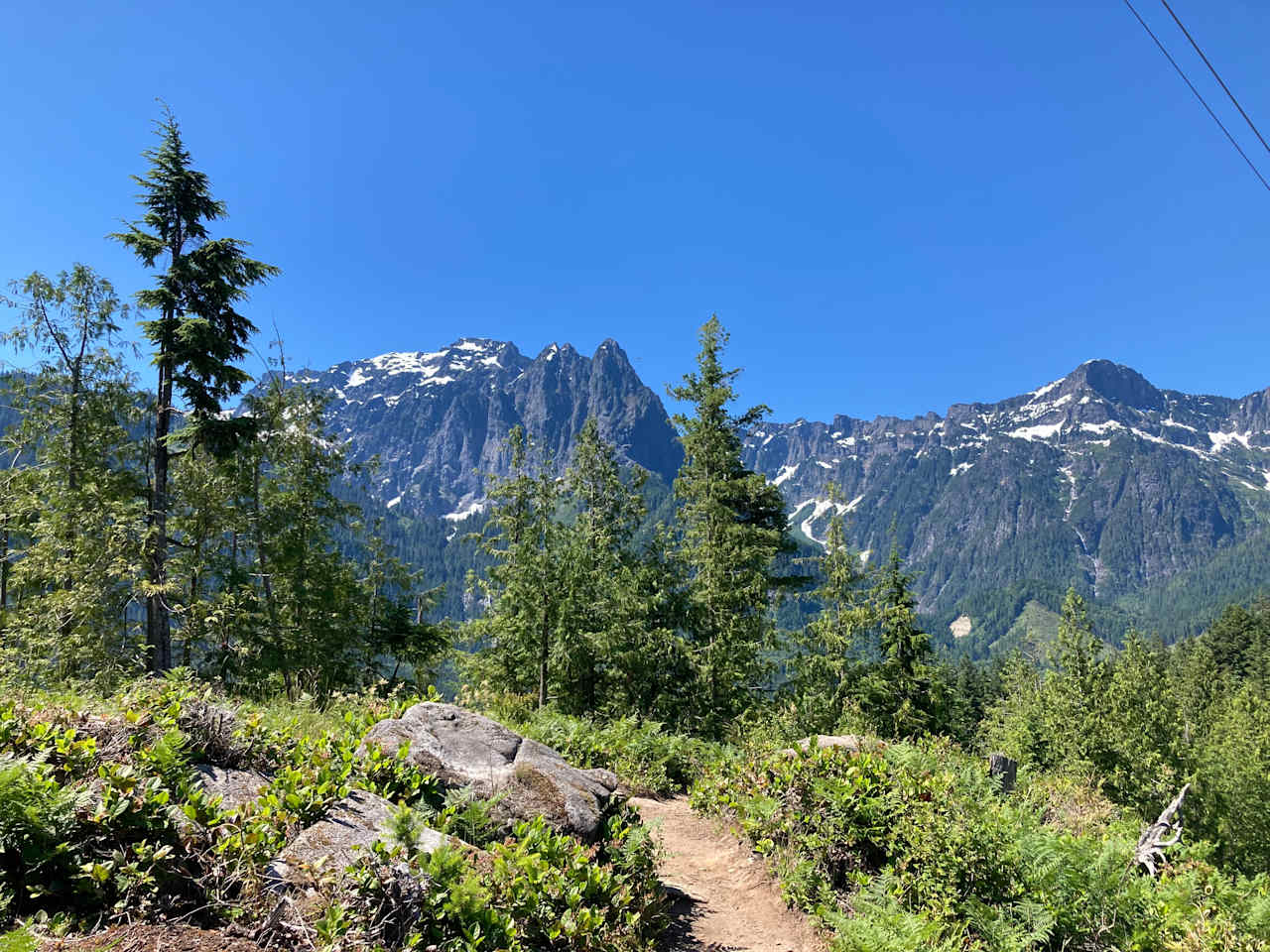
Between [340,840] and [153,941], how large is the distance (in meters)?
1.10

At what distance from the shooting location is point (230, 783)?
4613 millimetres

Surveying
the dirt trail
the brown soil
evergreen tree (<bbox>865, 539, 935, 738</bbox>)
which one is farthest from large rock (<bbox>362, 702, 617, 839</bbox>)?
evergreen tree (<bbox>865, 539, 935, 738</bbox>)

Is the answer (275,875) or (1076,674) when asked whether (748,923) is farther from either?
(1076,674)

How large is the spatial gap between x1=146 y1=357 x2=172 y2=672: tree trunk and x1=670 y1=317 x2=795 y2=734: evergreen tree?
13.4m

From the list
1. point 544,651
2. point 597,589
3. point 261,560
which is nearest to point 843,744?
point 597,589

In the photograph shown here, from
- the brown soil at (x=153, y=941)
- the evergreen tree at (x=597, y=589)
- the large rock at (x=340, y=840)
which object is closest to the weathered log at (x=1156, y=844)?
the large rock at (x=340, y=840)

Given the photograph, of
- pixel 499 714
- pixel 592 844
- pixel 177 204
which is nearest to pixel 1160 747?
pixel 499 714

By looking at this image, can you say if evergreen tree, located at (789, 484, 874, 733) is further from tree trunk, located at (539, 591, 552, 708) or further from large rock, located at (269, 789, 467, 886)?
large rock, located at (269, 789, 467, 886)

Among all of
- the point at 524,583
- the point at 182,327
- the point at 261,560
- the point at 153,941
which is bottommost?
the point at 153,941

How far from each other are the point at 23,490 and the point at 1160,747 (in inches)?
1625

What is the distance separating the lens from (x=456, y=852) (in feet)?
14.5

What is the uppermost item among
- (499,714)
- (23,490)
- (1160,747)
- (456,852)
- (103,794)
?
(23,490)

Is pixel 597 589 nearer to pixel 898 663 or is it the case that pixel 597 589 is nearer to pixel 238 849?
pixel 898 663

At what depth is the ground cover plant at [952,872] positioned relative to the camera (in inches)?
226
